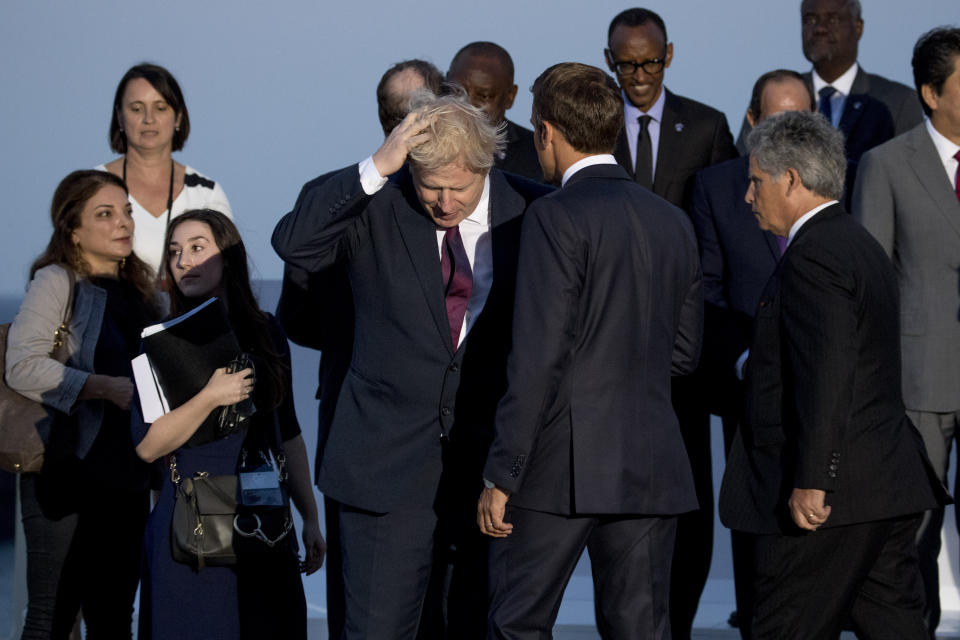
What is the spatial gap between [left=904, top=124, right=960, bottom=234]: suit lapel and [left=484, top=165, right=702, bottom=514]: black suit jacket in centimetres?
128

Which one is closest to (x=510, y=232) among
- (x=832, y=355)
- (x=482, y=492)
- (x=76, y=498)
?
(x=482, y=492)

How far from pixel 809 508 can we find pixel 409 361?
2.95ft

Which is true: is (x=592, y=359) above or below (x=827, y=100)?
below

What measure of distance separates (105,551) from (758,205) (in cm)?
192

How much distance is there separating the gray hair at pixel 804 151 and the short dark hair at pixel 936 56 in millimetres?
824

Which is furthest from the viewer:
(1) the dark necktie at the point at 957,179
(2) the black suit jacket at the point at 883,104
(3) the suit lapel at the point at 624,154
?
(2) the black suit jacket at the point at 883,104

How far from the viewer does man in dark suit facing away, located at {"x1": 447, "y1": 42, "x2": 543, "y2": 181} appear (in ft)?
11.6

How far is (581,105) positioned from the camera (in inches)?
96.9

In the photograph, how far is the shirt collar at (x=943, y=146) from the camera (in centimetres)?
345

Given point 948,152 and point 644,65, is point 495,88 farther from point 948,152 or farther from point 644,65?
point 948,152

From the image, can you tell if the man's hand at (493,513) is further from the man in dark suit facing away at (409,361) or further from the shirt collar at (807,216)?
the shirt collar at (807,216)

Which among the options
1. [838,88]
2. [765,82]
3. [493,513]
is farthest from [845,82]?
[493,513]

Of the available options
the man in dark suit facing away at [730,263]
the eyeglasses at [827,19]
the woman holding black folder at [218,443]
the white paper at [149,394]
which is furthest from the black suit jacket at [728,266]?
the white paper at [149,394]

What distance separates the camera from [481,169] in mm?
2480
